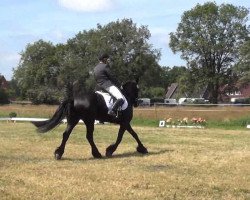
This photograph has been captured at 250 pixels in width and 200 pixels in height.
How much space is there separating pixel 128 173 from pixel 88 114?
9.12 feet

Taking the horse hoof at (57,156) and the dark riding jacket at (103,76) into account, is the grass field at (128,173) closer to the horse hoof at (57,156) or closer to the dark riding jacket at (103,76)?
the horse hoof at (57,156)

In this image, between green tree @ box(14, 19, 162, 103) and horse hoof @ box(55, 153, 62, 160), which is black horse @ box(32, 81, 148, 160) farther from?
green tree @ box(14, 19, 162, 103)

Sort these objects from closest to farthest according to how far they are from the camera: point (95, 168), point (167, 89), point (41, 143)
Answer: point (95, 168) < point (41, 143) < point (167, 89)

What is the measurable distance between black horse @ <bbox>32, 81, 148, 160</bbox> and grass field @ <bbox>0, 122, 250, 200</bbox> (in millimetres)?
339

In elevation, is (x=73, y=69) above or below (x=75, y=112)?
above

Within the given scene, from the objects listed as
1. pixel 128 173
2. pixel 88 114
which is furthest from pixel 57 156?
pixel 128 173

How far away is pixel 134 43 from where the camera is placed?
82.0m

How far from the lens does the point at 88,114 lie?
11570mm

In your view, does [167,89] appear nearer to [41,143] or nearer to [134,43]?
[134,43]

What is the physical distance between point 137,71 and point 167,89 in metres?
54.5

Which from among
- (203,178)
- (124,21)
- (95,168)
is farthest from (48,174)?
(124,21)

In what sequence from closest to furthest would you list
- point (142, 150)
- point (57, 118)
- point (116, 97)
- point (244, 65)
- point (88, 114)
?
1. point (88, 114)
2. point (116, 97)
3. point (57, 118)
4. point (142, 150)
5. point (244, 65)

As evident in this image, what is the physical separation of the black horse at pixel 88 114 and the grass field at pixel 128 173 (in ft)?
1.11

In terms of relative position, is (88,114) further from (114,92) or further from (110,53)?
(110,53)
